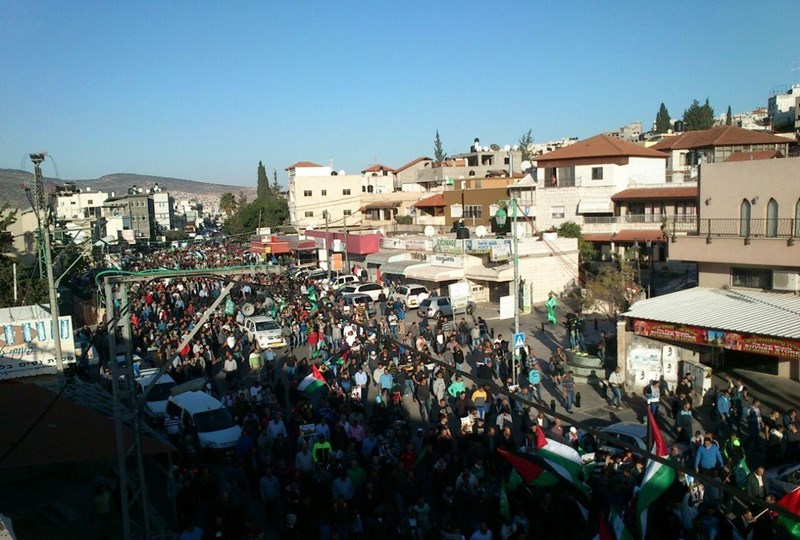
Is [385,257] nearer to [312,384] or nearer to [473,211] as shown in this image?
[473,211]

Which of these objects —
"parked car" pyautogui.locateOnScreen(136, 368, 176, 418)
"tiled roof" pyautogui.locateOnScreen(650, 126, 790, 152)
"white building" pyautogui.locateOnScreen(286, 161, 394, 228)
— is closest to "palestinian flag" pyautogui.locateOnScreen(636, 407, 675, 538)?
"parked car" pyautogui.locateOnScreen(136, 368, 176, 418)

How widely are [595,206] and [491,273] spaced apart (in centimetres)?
1663

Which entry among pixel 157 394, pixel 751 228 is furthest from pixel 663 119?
pixel 157 394

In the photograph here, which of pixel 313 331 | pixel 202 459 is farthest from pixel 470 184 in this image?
pixel 202 459

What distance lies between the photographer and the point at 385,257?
40.1m

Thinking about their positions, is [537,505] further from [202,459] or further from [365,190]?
[365,190]

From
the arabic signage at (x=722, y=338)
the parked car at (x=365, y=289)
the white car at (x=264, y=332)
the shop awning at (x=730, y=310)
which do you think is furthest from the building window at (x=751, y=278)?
the parked car at (x=365, y=289)

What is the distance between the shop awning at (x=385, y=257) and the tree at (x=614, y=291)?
46.4 ft

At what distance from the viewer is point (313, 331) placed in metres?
24.4

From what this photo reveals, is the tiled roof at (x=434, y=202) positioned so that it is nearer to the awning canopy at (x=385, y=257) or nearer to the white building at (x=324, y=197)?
the awning canopy at (x=385, y=257)

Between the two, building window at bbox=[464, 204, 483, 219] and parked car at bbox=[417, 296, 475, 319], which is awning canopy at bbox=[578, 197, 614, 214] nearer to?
building window at bbox=[464, 204, 483, 219]

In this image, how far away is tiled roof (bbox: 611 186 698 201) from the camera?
134ft

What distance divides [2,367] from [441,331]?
516 inches

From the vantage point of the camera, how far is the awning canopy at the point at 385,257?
1540 inches
